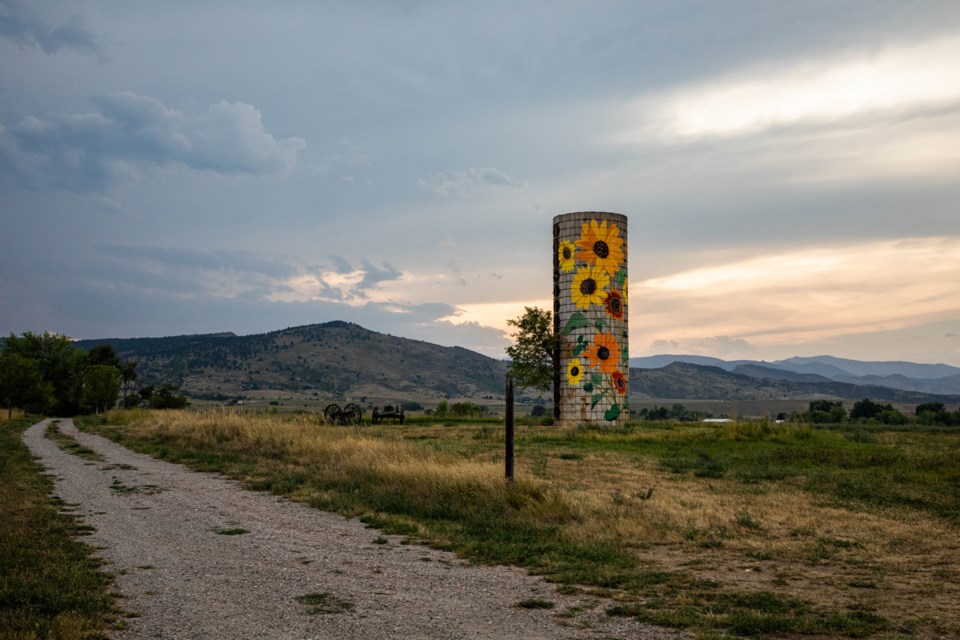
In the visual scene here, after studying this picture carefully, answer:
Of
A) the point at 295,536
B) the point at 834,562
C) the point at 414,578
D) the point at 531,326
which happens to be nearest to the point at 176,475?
the point at 295,536

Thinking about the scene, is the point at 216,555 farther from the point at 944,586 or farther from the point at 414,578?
the point at 944,586

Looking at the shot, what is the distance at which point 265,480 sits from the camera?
63.4ft

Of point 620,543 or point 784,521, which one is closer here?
point 620,543

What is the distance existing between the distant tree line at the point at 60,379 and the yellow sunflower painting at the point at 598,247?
48.3 metres

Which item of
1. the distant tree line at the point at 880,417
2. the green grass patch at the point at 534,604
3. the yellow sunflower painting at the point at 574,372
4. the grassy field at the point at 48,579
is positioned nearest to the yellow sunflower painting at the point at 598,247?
the yellow sunflower painting at the point at 574,372

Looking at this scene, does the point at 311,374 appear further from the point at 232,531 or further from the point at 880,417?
the point at 232,531

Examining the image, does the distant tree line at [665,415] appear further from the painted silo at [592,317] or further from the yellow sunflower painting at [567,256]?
the yellow sunflower painting at [567,256]

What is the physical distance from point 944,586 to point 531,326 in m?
38.0

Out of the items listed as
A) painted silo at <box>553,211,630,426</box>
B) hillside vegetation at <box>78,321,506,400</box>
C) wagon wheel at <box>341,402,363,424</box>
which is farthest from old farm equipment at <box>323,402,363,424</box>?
hillside vegetation at <box>78,321,506,400</box>

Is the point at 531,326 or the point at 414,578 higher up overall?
the point at 531,326

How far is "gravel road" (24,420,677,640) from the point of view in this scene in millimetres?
7523

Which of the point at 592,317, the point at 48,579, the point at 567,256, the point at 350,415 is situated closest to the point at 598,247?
the point at 567,256

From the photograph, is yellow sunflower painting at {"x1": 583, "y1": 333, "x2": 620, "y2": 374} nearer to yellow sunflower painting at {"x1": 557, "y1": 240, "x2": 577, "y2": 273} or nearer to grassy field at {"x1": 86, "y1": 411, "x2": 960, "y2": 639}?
yellow sunflower painting at {"x1": 557, "y1": 240, "x2": 577, "y2": 273}

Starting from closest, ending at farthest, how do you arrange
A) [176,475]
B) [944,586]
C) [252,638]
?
[252,638] → [944,586] → [176,475]
